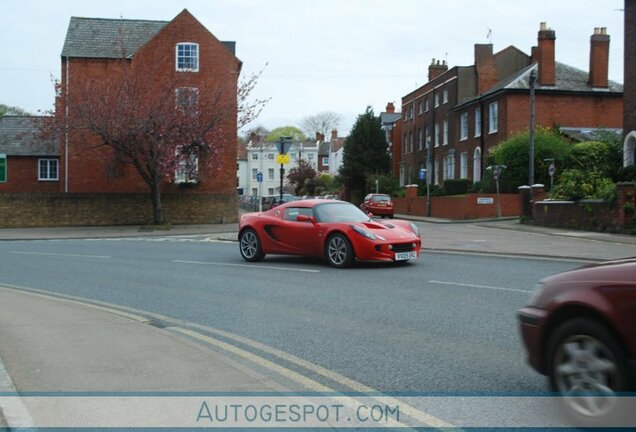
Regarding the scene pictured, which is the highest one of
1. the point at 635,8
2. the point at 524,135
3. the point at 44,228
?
the point at 635,8

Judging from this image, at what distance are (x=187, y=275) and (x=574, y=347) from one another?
9752 mm

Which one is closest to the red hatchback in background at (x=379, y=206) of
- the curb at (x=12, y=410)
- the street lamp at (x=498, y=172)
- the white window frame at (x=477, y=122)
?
the street lamp at (x=498, y=172)

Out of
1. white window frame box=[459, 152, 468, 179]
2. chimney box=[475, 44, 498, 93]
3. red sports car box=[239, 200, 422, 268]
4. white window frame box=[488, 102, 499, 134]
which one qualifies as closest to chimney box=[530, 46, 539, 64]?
chimney box=[475, 44, 498, 93]

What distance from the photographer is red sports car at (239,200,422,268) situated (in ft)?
44.2

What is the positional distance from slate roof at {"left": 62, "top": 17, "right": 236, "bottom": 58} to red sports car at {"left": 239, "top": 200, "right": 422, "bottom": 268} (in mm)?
26970

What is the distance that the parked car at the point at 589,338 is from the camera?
4.11 m

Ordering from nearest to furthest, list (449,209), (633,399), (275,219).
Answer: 1. (633,399)
2. (275,219)
3. (449,209)

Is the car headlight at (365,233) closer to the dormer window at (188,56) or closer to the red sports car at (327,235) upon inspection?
the red sports car at (327,235)

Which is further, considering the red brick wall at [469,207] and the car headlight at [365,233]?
the red brick wall at [469,207]

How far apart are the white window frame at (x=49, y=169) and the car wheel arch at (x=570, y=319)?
41.2 meters

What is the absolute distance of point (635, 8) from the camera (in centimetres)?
3005

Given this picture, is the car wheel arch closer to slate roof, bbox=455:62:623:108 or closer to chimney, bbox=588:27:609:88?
slate roof, bbox=455:62:623:108

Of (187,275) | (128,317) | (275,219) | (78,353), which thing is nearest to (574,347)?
(78,353)

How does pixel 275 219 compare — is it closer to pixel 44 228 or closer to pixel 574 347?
pixel 574 347
